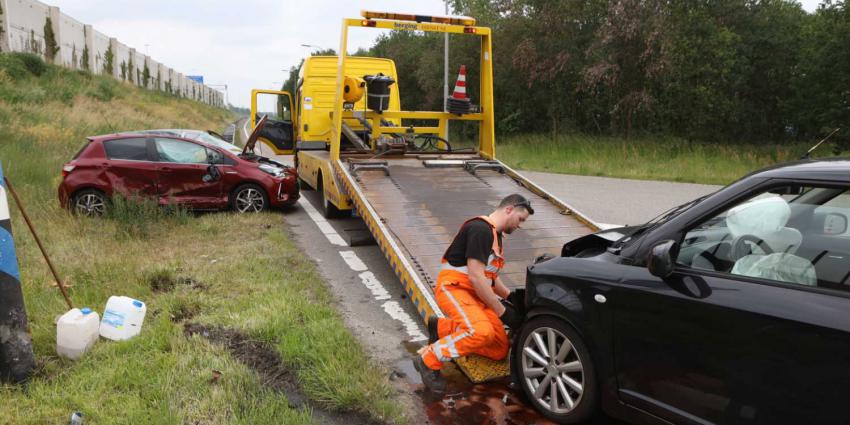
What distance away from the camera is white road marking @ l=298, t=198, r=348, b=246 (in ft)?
28.2

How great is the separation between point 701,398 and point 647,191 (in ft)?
36.6

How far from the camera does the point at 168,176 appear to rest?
9938mm

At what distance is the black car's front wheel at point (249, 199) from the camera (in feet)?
33.9

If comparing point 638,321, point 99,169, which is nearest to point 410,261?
point 638,321

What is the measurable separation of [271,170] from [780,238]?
8.82 metres

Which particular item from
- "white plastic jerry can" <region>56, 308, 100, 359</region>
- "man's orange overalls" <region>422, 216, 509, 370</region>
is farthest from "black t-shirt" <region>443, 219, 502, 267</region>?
"white plastic jerry can" <region>56, 308, 100, 359</region>

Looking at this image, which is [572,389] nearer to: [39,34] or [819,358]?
[819,358]

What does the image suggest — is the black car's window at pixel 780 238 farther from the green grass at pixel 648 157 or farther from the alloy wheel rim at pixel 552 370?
the green grass at pixel 648 157

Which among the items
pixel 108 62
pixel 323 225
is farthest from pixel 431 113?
pixel 108 62

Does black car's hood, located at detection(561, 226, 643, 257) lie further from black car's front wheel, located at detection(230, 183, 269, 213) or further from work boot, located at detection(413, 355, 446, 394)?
black car's front wheel, located at detection(230, 183, 269, 213)

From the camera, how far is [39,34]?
4025 centimetres

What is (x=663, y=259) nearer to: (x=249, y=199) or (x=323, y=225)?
(x=323, y=225)

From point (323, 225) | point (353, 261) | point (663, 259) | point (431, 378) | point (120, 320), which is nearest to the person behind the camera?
point (663, 259)

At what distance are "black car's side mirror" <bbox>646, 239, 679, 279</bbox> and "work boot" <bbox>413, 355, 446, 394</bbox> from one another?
1.61m
